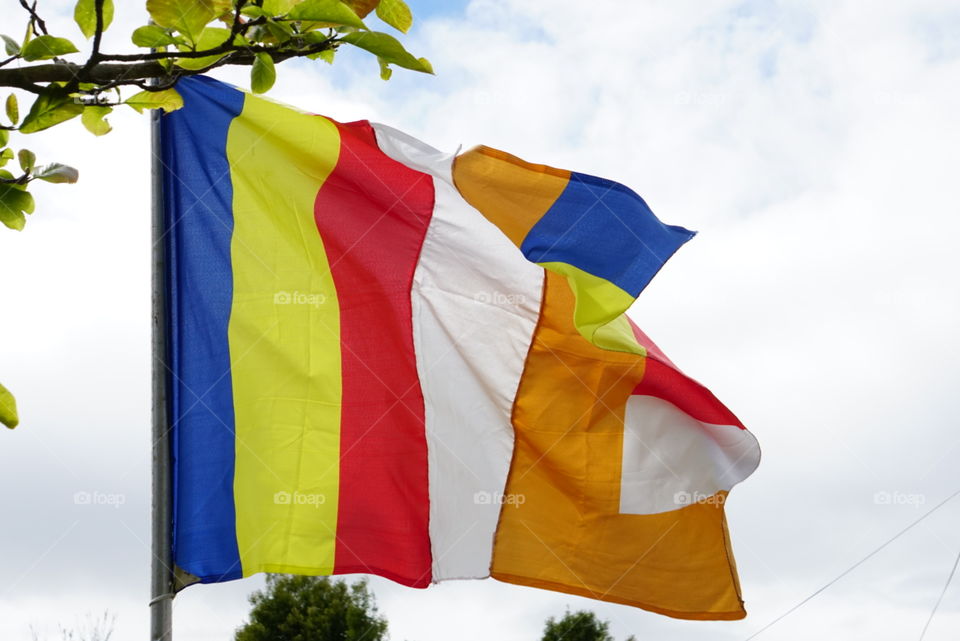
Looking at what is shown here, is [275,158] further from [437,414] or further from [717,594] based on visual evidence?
[717,594]

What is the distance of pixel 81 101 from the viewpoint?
1798 millimetres

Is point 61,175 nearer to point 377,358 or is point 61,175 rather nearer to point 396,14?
point 396,14

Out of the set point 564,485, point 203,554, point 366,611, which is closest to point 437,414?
point 564,485

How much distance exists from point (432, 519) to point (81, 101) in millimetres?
3641

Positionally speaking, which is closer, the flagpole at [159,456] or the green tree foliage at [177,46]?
the green tree foliage at [177,46]

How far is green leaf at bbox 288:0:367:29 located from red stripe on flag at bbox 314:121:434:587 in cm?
379

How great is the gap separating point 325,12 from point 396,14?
249 mm

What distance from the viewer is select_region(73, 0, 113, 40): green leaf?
61.3 inches

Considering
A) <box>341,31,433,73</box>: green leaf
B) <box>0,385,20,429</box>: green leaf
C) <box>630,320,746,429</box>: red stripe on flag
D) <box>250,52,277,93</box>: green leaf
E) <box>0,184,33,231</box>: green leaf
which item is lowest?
<box>0,385,20,429</box>: green leaf

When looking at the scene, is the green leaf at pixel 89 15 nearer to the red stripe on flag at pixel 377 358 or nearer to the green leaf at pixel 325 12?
the green leaf at pixel 325 12

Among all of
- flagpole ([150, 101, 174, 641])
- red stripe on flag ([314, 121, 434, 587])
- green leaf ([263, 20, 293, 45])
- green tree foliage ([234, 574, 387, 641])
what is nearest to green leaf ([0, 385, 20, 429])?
green leaf ([263, 20, 293, 45])

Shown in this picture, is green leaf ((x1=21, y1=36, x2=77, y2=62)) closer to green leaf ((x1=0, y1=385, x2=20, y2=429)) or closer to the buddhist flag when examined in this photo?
green leaf ((x1=0, y1=385, x2=20, y2=429))

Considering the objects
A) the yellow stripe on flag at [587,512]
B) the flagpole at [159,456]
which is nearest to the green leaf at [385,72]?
the flagpole at [159,456]

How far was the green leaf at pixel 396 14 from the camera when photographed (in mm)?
1693
